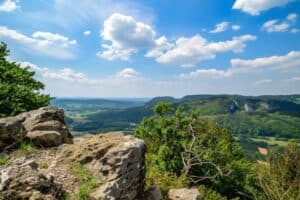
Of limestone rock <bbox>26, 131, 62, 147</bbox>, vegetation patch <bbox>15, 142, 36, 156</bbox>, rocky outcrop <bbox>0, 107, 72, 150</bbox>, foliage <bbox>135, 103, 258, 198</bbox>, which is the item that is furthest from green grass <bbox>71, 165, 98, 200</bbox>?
foliage <bbox>135, 103, 258, 198</bbox>

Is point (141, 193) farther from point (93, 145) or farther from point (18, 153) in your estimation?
point (18, 153)

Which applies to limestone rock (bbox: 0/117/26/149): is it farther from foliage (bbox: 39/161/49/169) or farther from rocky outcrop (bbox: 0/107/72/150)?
foliage (bbox: 39/161/49/169)

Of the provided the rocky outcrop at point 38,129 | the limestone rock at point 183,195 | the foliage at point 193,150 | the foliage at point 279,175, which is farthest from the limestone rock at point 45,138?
the foliage at point 193,150

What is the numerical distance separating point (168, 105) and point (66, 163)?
32.0 meters

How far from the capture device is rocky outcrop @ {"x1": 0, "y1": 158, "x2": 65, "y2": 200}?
36.4 ft

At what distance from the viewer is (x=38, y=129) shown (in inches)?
667

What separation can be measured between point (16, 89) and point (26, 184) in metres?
23.2

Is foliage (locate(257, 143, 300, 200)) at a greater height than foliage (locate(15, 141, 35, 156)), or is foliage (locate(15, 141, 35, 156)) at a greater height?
foliage (locate(15, 141, 35, 156))

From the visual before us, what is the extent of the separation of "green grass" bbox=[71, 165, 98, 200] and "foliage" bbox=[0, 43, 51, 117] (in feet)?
50.3

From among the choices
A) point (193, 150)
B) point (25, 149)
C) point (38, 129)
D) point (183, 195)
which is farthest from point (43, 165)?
point (193, 150)

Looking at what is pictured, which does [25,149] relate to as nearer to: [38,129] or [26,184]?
[38,129]

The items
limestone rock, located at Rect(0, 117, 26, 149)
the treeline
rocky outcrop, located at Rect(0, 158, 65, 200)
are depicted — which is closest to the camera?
rocky outcrop, located at Rect(0, 158, 65, 200)

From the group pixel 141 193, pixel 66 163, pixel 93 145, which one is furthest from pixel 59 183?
pixel 141 193

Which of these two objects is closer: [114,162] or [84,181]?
[84,181]
